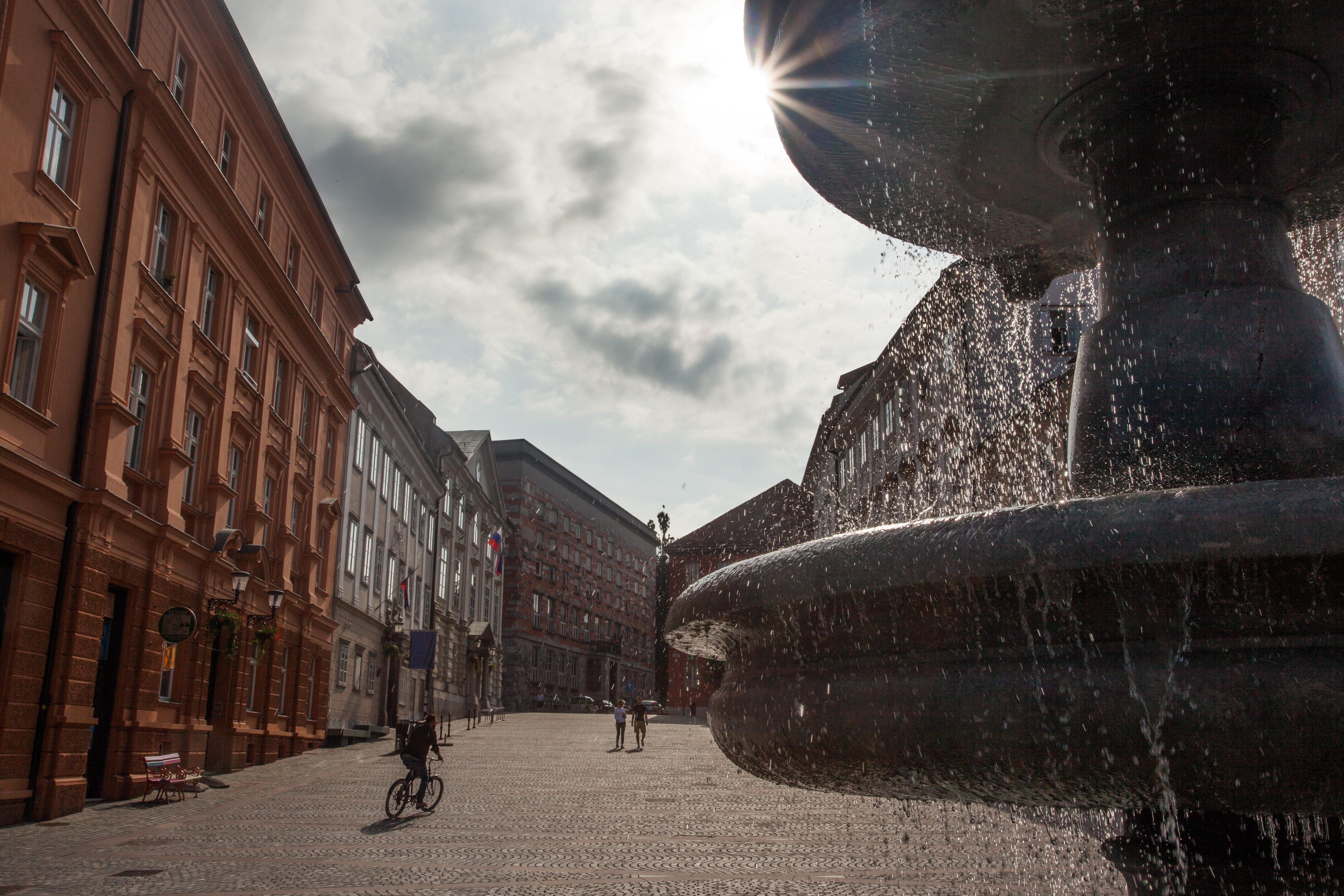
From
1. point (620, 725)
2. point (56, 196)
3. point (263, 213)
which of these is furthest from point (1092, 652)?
point (620, 725)

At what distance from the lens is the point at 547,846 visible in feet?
37.0

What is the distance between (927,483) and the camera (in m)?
23.8

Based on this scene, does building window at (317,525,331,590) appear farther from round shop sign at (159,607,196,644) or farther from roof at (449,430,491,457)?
roof at (449,430,491,457)

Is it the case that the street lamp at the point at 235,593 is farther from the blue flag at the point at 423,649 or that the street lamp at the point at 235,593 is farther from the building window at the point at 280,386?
the blue flag at the point at 423,649

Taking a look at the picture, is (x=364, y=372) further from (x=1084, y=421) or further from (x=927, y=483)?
(x=1084, y=421)

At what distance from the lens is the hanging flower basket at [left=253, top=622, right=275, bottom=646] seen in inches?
815

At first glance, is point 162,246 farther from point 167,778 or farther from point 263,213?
point 167,778

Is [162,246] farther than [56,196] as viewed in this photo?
Yes

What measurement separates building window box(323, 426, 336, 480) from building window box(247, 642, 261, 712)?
22.1ft

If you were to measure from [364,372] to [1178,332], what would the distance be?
30.6 meters

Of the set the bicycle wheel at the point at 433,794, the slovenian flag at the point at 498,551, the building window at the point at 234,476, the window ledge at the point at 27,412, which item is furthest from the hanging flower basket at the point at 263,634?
the slovenian flag at the point at 498,551

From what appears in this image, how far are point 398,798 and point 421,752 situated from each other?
2.21 feet

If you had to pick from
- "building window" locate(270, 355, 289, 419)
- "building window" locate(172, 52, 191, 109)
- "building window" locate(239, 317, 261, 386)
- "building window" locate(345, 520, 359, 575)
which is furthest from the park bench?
"building window" locate(345, 520, 359, 575)

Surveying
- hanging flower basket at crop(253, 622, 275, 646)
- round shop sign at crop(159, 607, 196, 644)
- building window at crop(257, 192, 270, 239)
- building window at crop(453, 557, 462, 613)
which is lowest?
A: round shop sign at crop(159, 607, 196, 644)
